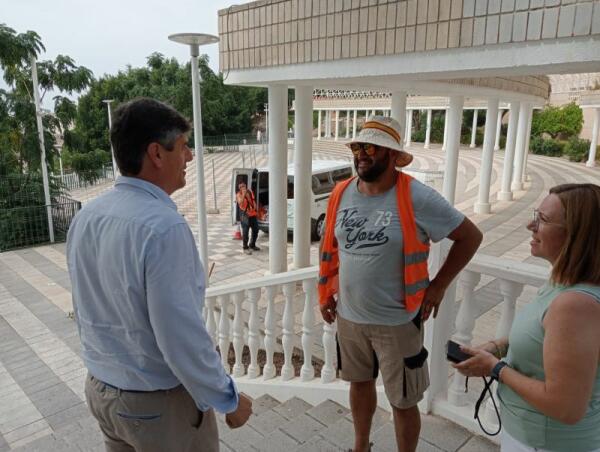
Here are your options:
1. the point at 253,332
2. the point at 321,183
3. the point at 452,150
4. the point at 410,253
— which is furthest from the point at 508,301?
the point at 321,183

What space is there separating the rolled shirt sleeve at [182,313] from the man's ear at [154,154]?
224 mm

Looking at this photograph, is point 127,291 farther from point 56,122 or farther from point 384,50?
point 56,122

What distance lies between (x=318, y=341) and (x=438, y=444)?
Answer: 3.05m

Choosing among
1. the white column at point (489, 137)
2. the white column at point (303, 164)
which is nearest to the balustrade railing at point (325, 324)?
the white column at point (303, 164)

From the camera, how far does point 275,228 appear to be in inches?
286

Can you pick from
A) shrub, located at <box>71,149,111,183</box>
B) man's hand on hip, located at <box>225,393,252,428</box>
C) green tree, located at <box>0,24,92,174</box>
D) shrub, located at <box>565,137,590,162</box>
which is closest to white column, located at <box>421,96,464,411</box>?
man's hand on hip, located at <box>225,393,252,428</box>

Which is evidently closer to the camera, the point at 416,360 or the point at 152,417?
the point at 152,417

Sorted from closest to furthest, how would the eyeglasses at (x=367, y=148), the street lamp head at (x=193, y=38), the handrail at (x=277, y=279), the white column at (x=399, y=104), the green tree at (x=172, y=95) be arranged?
the eyeglasses at (x=367, y=148)
the handrail at (x=277, y=279)
the street lamp head at (x=193, y=38)
the white column at (x=399, y=104)
the green tree at (x=172, y=95)

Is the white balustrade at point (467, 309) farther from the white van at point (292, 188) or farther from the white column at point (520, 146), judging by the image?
the white column at point (520, 146)

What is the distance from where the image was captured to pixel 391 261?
1.99 meters

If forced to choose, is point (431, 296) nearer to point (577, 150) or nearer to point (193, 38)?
point (193, 38)

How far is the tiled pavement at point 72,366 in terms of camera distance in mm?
2523

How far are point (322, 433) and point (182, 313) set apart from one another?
1.62m

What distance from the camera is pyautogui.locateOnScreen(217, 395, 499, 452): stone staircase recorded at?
2328 mm
